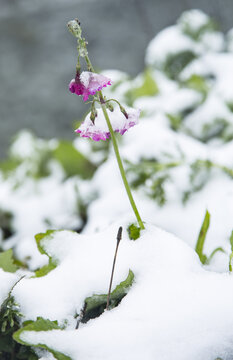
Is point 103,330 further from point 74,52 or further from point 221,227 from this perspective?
point 74,52

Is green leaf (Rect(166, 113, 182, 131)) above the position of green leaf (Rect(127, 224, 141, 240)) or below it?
above

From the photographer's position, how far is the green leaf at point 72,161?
1820mm

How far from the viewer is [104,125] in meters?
0.74

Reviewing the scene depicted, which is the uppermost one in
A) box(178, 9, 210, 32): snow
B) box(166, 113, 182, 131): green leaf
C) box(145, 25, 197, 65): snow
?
box(178, 9, 210, 32): snow

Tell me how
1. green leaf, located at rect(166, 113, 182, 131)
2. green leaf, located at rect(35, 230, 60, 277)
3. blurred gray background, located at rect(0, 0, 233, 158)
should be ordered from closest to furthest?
green leaf, located at rect(35, 230, 60, 277)
green leaf, located at rect(166, 113, 182, 131)
blurred gray background, located at rect(0, 0, 233, 158)

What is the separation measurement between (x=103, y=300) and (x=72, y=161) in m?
1.15

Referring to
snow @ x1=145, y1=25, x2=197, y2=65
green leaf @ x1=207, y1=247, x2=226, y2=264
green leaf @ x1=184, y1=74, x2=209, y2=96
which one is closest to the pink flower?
green leaf @ x1=207, y1=247, x2=226, y2=264

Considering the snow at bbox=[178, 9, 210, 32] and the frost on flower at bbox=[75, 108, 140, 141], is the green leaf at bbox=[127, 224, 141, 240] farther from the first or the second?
the snow at bbox=[178, 9, 210, 32]

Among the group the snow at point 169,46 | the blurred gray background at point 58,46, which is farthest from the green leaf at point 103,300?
the blurred gray background at point 58,46

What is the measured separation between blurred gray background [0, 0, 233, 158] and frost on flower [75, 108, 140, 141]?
3410 millimetres

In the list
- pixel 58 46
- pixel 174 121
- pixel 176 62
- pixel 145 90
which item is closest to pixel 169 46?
pixel 176 62

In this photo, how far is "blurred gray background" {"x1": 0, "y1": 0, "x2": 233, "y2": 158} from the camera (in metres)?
4.69

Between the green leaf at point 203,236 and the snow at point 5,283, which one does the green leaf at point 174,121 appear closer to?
the green leaf at point 203,236

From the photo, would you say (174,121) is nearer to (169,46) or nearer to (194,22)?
(169,46)
